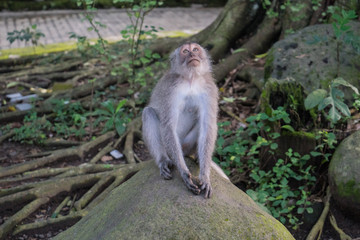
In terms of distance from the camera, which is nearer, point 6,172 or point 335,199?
point 335,199

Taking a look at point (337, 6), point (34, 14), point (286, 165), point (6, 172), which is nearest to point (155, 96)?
point (286, 165)

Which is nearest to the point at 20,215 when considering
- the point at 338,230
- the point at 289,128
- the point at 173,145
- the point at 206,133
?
the point at 173,145

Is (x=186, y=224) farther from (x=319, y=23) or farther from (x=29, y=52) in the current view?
(x=29, y=52)

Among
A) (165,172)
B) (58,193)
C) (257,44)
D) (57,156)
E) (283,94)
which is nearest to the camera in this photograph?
(165,172)

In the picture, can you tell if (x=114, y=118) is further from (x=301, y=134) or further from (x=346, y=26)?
(x=346, y=26)

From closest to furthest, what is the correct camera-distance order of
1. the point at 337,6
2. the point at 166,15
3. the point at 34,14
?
the point at 337,6, the point at 34,14, the point at 166,15

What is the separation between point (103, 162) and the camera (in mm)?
5523

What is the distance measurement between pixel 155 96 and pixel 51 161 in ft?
6.18

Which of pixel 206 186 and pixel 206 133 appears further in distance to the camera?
pixel 206 133

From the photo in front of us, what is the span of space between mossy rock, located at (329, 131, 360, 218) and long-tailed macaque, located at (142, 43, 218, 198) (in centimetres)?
123

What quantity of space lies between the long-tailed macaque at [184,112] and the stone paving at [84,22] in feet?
21.7

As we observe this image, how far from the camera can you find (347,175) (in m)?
3.91

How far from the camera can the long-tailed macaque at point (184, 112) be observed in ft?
12.3

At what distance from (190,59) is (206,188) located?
120cm
